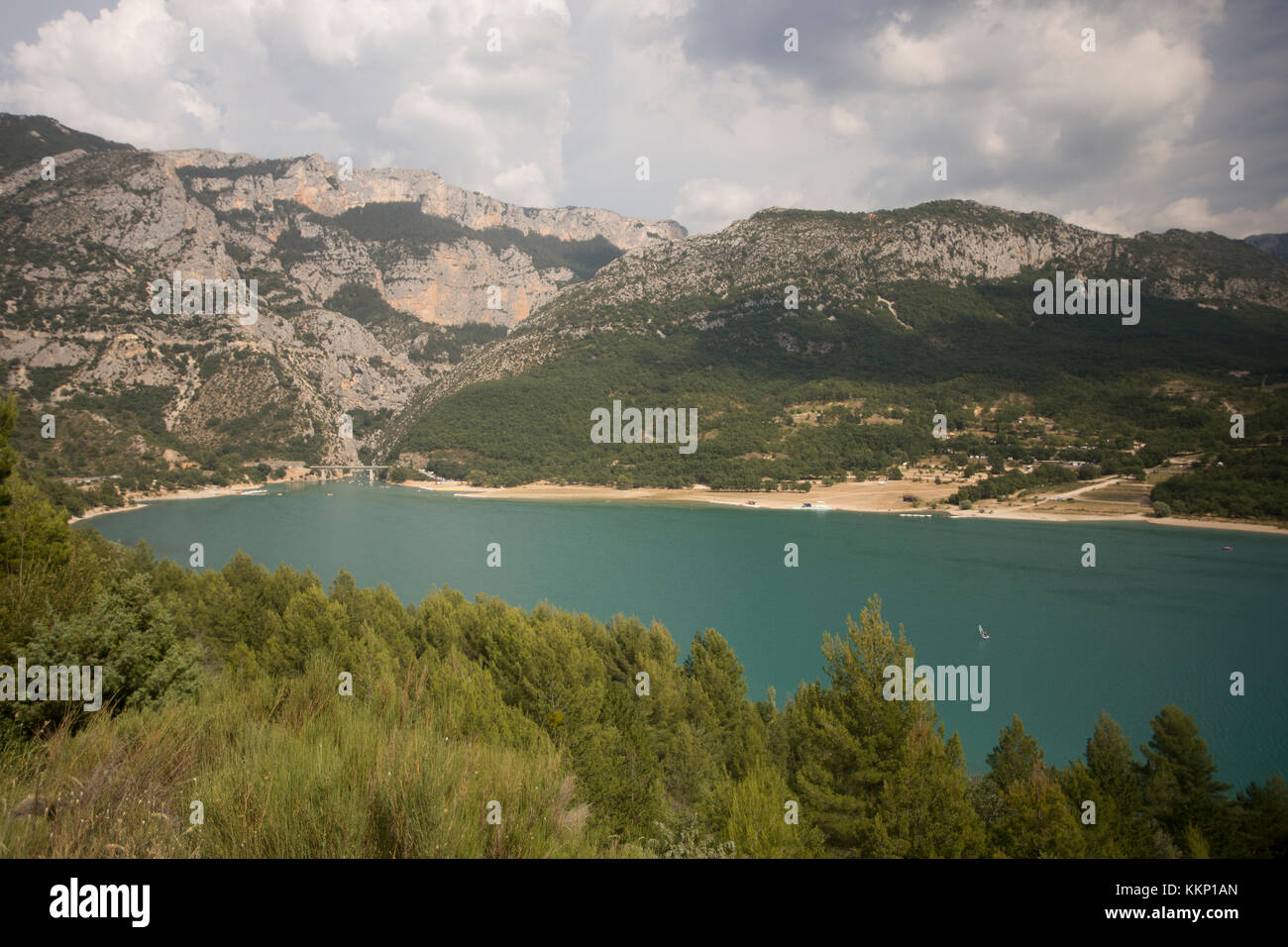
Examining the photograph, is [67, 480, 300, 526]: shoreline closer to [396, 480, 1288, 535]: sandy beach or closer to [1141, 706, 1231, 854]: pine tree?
[396, 480, 1288, 535]: sandy beach

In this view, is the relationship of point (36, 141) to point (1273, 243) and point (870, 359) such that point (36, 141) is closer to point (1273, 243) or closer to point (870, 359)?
point (870, 359)

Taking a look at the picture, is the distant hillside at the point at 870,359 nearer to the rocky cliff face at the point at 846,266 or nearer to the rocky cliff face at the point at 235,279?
the rocky cliff face at the point at 846,266

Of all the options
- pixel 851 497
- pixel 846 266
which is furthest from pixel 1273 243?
pixel 851 497

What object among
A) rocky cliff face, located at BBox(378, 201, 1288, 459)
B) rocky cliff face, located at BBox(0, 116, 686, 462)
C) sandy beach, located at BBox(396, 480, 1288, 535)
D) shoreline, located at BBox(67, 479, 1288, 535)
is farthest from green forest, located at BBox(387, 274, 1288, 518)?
rocky cliff face, located at BBox(0, 116, 686, 462)

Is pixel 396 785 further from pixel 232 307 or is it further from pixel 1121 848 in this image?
pixel 232 307
